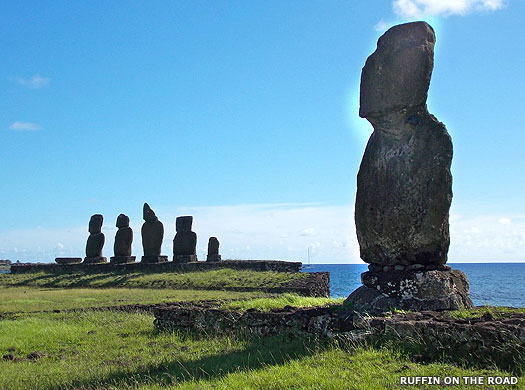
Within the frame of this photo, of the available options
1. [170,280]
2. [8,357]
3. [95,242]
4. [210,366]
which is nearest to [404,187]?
[210,366]

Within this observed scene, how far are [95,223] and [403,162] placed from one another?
3632 centimetres

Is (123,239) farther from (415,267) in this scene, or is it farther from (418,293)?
(418,293)

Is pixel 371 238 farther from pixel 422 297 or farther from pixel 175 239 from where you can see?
pixel 175 239

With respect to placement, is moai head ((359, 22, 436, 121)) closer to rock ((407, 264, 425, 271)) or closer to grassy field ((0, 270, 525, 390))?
rock ((407, 264, 425, 271))

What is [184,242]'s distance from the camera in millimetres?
38219

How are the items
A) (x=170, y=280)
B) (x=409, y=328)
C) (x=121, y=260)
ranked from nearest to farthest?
(x=409, y=328) < (x=170, y=280) < (x=121, y=260)

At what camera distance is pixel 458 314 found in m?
8.41

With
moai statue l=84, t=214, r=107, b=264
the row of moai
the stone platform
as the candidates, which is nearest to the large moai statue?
the stone platform

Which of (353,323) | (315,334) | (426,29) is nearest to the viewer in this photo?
(353,323)

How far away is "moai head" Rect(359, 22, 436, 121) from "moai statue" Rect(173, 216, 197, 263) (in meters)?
28.4

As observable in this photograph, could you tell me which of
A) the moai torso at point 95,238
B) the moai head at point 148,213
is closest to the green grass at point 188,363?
the moai head at point 148,213

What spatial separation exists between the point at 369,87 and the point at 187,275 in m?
23.4

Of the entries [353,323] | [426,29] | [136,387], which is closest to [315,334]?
[353,323]

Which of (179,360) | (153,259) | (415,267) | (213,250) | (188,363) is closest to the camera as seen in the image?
(188,363)
